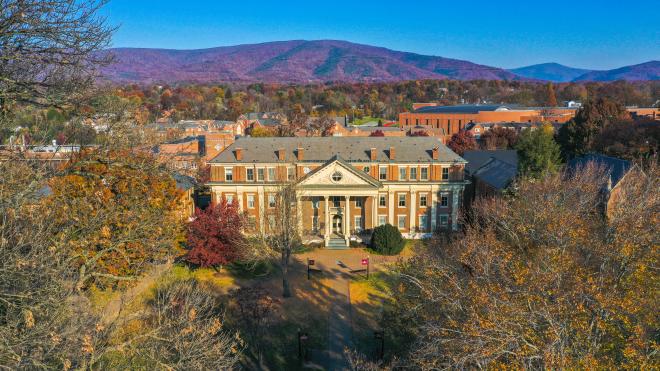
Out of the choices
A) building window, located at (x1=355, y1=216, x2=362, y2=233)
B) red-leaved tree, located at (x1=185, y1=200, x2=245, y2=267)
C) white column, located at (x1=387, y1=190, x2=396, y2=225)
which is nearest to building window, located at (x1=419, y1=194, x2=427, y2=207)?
white column, located at (x1=387, y1=190, x2=396, y2=225)

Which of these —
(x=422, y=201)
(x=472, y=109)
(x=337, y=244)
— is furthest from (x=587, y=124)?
(x=472, y=109)

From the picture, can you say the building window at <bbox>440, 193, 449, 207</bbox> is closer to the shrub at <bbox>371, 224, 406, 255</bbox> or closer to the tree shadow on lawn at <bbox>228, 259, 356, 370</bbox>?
the shrub at <bbox>371, 224, 406, 255</bbox>

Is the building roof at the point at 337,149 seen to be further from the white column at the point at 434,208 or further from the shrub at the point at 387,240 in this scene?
the shrub at the point at 387,240

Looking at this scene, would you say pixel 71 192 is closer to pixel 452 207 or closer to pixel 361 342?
pixel 361 342

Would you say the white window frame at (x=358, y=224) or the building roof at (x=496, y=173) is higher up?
the building roof at (x=496, y=173)

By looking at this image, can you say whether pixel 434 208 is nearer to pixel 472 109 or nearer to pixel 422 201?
pixel 422 201

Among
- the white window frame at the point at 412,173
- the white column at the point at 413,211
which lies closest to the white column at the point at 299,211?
the white column at the point at 413,211
